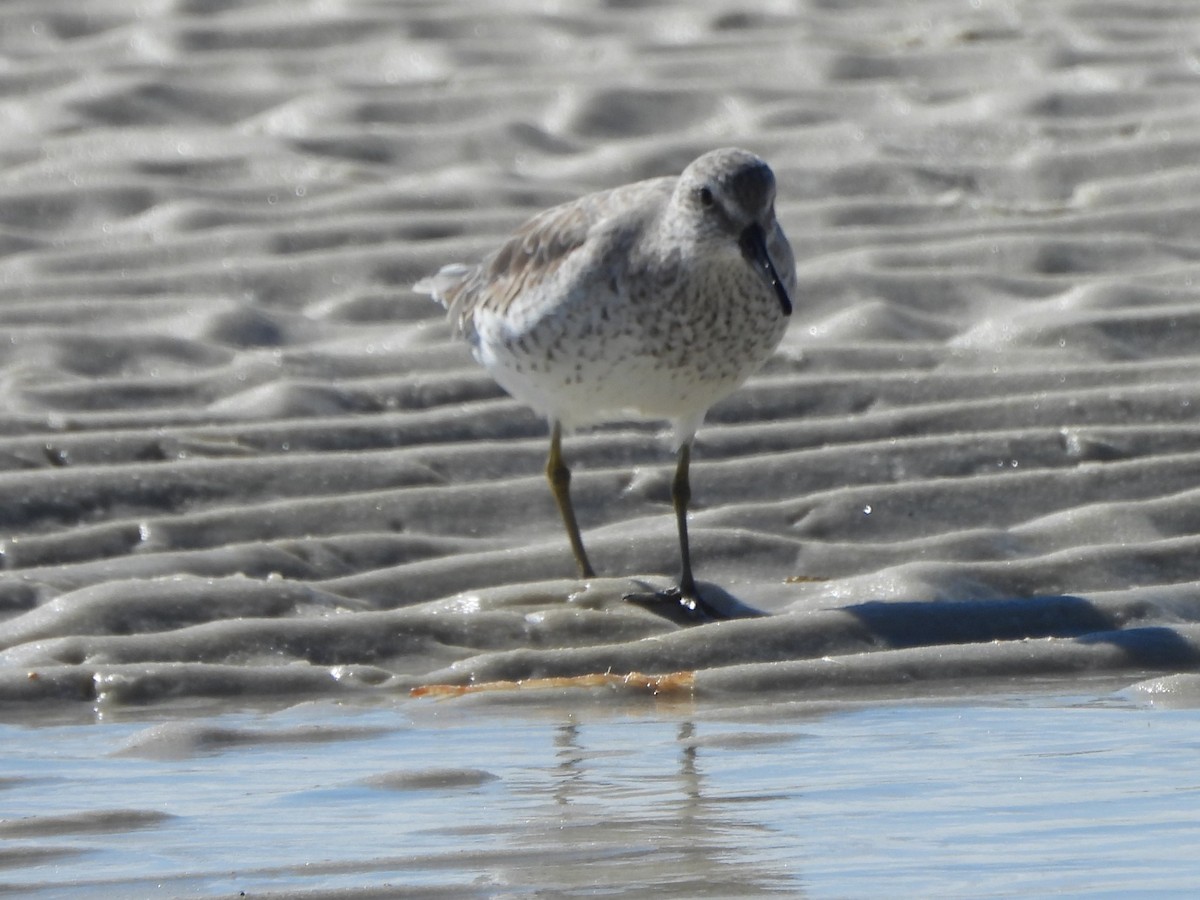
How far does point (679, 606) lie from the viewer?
497cm

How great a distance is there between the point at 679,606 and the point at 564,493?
63cm

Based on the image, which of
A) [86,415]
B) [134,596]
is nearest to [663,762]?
[134,596]

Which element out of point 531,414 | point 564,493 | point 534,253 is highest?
point 534,253

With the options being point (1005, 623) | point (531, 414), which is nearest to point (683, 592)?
point (1005, 623)

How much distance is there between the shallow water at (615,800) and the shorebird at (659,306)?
36.5 inches

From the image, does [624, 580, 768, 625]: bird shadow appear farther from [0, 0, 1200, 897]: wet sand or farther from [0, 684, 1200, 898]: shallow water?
[0, 684, 1200, 898]: shallow water

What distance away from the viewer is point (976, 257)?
7254 mm

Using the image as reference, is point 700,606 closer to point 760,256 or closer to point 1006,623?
point 1006,623

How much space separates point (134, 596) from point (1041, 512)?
2141mm

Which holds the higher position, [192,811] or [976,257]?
[976,257]

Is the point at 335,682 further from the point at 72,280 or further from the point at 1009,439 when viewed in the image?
the point at 72,280

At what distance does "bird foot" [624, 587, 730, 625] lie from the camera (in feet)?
16.1

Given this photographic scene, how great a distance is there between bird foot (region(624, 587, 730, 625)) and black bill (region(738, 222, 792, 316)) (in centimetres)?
71

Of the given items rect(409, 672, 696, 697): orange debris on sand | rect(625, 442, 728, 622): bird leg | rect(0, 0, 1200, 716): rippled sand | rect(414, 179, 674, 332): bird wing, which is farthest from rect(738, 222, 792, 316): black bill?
rect(409, 672, 696, 697): orange debris on sand
